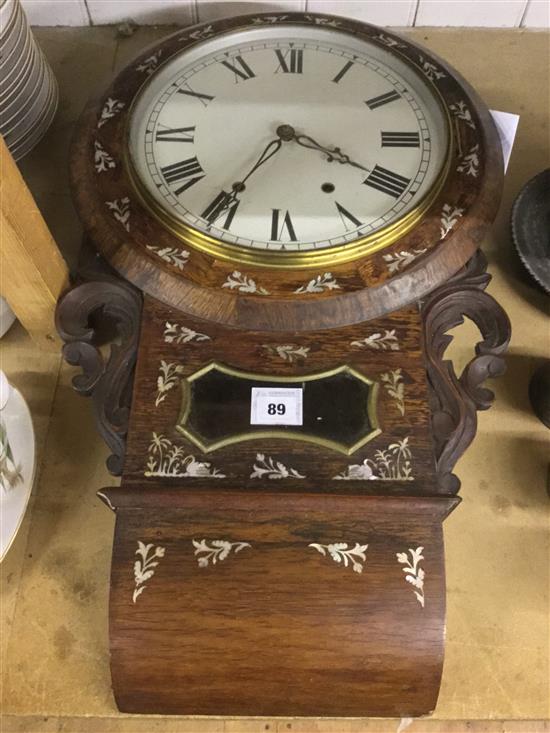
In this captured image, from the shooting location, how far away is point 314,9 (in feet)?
4.17

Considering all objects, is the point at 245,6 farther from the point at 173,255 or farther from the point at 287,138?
the point at 173,255

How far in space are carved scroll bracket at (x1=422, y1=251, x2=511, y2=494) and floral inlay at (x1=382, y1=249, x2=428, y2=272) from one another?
0.06m

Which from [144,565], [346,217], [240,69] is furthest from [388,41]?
[144,565]

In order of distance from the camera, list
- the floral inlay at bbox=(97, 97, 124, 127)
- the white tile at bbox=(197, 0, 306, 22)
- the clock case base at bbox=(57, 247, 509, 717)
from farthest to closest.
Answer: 1. the white tile at bbox=(197, 0, 306, 22)
2. the floral inlay at bbox=(97, 97, 124, 127)
3. the clock case base at bbox=(57, 247, 509, 717)

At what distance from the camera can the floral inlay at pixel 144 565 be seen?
2.56 feet

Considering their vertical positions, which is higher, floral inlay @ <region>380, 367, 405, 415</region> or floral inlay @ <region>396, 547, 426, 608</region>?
floral inlay @ <region>380, 367, 405, 415</region>

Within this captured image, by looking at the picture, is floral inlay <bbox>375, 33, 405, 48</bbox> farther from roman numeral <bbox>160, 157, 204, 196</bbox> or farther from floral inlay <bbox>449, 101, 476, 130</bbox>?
roman numeral <bbox>160, 157, 204, 196</bbox>

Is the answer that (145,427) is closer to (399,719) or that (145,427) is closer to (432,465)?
(432,465)

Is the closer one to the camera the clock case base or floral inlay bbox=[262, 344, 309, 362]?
the clock case base

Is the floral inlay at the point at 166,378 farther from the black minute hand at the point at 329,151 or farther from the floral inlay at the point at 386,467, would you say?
the black minute hand at the point at 329,151

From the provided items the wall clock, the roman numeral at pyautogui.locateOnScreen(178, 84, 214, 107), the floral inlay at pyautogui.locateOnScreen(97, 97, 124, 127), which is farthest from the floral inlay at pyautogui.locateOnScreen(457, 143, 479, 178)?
the floral inlay at pyautogui.locateOnScreen(97, 97, 124, 127)

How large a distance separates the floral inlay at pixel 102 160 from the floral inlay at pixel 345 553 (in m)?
0.51

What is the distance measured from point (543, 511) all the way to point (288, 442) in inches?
14.5

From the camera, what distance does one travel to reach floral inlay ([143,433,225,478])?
0.82 m
